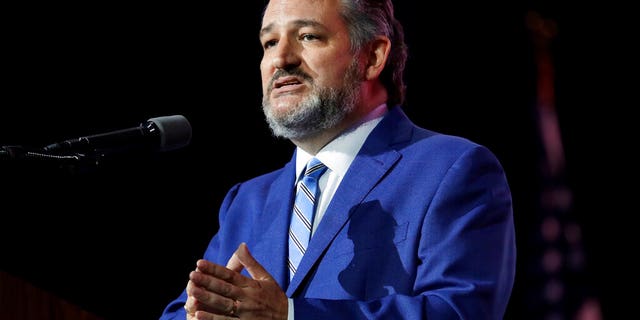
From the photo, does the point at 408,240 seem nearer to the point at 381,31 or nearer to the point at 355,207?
the point at 355,207

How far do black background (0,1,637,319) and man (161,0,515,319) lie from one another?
3.00 feet

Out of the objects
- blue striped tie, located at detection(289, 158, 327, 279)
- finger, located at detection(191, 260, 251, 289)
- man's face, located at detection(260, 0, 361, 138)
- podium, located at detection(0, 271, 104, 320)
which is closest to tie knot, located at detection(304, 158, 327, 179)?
blue striped tie, located at detection(289, 158, 327, 279)

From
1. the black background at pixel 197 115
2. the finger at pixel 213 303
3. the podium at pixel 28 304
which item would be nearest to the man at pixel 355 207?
the finger at pixel 213 303

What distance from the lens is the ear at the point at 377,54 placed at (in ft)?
8.80

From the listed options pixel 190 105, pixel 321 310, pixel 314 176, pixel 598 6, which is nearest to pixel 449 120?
pixel 598 6

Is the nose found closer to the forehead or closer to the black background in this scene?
the forehead

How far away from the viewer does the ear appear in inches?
106

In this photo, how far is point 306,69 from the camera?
2506 mm

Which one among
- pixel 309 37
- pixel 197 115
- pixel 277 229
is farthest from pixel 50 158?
pixel 197 115

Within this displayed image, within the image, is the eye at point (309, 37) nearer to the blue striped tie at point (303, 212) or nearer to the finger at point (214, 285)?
the blue striped tie at point (303, 212)

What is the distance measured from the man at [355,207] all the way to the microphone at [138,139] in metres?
0.28

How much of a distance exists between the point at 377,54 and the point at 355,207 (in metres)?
0.66

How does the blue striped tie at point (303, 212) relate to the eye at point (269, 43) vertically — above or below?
below

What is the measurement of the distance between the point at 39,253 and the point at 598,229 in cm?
231
